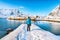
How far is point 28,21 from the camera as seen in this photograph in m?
20.3

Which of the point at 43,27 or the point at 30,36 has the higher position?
the point at 30,36

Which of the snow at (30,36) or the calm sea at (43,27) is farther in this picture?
the calm sea at (43,27)

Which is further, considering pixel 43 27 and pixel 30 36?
pixel 43 27

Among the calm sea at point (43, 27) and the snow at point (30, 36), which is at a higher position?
the snow at point (30, 36)

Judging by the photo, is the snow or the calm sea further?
the calm sea

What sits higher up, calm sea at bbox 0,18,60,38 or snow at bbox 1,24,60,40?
snow at bbox 1,24,60,40
